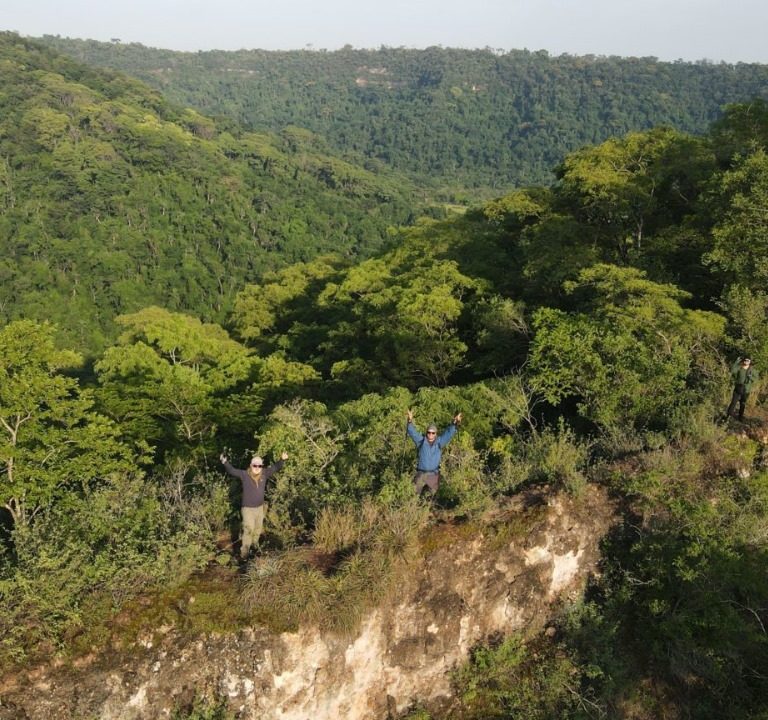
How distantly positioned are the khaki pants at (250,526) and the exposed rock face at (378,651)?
1.01m

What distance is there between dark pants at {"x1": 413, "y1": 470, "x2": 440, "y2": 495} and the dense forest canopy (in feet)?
0.77

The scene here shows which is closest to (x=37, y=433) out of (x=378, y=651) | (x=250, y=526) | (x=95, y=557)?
(x=95, y=557)

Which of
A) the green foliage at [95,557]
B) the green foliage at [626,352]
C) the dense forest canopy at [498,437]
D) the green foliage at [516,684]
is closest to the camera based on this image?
the green foliage at [95,557]

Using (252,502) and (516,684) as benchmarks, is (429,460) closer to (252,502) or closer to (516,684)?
(252,502)

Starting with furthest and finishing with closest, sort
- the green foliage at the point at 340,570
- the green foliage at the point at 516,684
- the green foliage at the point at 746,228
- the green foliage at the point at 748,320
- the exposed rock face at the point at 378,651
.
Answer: the green foliage at the point at 746,228 < the green foliage at the point at 748,320 < the green foliage at the point at 516,684 < the green foliage at the point at 340,570 < the exposed rock face at the point at 378,651

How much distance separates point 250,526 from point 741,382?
23.8 feet

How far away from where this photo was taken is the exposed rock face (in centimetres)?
537

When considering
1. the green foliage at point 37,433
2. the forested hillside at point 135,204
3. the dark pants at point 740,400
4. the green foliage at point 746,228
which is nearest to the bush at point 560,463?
the dark pants at point 740,400

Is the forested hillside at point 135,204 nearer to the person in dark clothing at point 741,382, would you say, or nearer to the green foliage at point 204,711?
the green foliage at point 204,711

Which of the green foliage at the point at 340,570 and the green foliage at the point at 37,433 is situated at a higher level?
the green foliage at the point at 340,570

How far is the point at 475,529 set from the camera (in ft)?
22.1

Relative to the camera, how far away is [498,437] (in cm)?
1018

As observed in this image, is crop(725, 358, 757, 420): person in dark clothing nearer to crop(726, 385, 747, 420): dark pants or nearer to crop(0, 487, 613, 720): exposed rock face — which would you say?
crop(726, 385, 747, 420): dark pants

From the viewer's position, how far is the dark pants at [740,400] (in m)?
8.68
